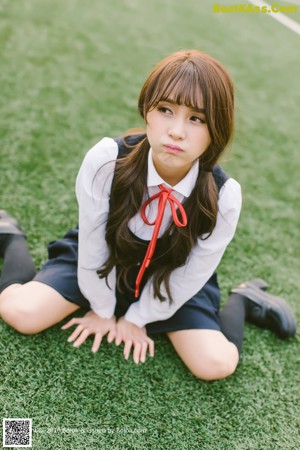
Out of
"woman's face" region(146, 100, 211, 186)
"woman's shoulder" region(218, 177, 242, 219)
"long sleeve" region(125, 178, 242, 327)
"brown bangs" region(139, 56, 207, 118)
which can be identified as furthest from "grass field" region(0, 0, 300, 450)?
"brown bangs" region(139, 56, 207, 118)

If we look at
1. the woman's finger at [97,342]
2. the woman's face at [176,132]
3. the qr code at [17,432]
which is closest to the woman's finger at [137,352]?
the woman's finger at [97,342]

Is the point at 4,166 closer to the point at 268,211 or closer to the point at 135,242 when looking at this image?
the point at 135,242

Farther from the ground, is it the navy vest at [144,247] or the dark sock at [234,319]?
the navy vest at [144,247]

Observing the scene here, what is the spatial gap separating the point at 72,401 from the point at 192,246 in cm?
58

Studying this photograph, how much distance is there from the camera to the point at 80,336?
1657mm

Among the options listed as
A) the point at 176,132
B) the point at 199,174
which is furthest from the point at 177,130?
the point at 199,174

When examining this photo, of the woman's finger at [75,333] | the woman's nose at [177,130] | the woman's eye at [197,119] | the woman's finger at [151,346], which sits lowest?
the woman's finger at [151,346]

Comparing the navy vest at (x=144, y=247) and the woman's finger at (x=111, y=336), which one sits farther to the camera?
the woman's finger at (x=111, y=336)

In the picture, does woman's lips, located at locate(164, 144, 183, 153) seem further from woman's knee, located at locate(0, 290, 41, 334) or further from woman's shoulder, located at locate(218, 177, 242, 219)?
woman's knee, located at locate(0, 290, 41, 334)

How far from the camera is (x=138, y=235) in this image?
157 cm

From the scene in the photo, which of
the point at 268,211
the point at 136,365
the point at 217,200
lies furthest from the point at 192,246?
the point at 268,211

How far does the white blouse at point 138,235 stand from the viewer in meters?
1.46

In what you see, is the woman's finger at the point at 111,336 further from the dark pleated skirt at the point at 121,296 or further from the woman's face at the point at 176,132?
the woman's face at the point at 176,132

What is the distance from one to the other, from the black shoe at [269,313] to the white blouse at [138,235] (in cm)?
36
